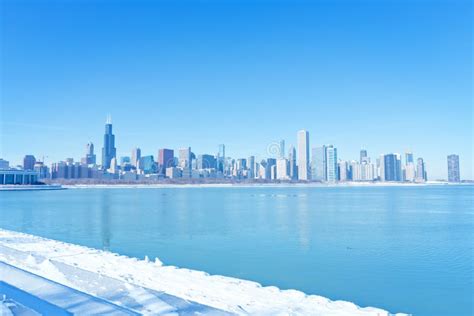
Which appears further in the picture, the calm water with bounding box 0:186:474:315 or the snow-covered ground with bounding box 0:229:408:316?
the calm water with bounding box 0:186:474:315

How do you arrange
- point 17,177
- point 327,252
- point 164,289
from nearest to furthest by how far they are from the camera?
1. point 164,289
2. point 327,252
3. point 17,177

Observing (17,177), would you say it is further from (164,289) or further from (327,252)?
(164,289)

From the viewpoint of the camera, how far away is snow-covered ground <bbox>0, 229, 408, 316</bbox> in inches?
304

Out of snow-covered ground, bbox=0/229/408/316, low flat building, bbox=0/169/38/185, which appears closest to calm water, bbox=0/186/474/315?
snow-covered ground, bbox=0/229/408/316

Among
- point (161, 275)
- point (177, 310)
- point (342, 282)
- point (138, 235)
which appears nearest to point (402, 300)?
point (342, 282)

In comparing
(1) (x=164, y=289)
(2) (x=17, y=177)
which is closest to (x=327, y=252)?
(1) (x=164, y=289)

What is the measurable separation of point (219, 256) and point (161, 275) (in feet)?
14.2

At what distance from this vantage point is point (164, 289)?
8.99m

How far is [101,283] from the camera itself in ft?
31.1

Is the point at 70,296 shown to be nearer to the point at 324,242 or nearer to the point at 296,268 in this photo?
the point at 296,268

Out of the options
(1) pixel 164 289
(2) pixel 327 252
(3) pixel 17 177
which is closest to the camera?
(1) pixel 164 289

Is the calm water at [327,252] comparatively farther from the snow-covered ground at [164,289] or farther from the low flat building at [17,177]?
the low flat building at [17,177]

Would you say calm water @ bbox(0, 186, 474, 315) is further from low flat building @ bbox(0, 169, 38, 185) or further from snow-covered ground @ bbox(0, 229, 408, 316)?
low flat building @ bbox(0, 169, 38, 185)

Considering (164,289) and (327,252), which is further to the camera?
(327,252)
